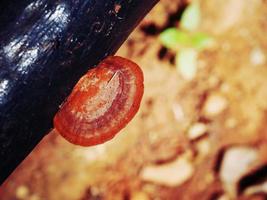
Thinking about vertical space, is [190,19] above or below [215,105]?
above

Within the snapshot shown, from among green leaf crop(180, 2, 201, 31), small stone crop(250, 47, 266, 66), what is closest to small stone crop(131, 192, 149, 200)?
small stone crop(250, 47, 266, 66)

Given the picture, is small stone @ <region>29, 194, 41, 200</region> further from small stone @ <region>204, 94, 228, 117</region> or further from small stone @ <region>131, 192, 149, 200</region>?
small stone @ <region>204, 94, 228, 117</region>

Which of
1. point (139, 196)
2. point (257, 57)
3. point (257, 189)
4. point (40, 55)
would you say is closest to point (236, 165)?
point (257, 189)

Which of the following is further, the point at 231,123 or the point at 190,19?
the point at 190,19

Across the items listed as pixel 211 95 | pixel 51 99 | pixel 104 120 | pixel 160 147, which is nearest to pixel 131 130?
pixel 160 147

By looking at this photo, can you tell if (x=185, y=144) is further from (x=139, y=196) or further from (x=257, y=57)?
(x=257, y=57)

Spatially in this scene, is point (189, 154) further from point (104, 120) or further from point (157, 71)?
point (104, 120)
